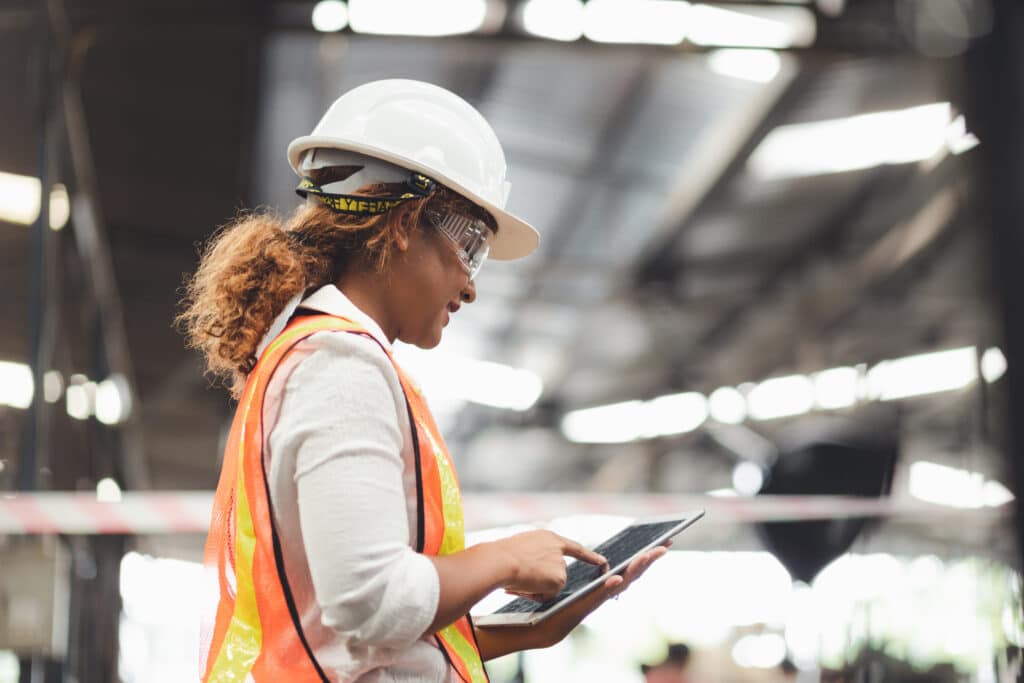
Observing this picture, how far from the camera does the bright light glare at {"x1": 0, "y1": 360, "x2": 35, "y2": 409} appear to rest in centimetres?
560

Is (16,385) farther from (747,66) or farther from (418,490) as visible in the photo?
(747,66)

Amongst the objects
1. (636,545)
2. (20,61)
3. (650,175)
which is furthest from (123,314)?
(636,545)

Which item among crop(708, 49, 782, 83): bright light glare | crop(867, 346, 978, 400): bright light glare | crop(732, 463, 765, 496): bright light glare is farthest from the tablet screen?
crop(867, 346, 978, 400): bright light glare

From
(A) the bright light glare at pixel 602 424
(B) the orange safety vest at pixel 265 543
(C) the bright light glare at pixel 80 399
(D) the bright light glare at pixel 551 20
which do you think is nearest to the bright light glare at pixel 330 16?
(D) the bright light glare at pixel 551 20

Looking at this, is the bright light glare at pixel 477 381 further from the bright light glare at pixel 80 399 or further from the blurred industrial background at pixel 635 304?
the bright light glare at pixel 80 399

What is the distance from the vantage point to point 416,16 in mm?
6703

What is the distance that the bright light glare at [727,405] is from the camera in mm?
14594

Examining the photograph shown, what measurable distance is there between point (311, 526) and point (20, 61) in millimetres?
5356

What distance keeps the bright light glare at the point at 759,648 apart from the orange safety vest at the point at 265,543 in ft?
22.3

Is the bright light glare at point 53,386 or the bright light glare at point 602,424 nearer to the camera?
the bright light glare at point 53,386

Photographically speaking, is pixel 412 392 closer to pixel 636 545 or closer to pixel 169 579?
pixel 636 545

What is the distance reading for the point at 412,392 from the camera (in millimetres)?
1332

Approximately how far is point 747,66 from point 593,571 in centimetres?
737

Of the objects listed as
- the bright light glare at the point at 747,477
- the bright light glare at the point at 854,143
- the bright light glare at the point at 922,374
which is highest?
the bright light glare at the point at 854,143
